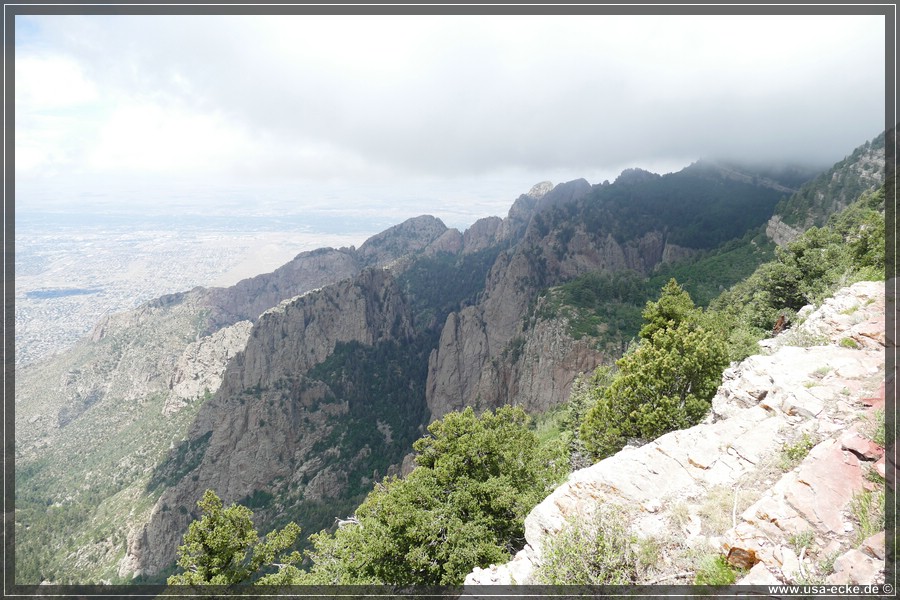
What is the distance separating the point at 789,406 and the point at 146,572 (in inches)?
5210

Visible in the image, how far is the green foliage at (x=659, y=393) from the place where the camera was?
1923 centimetres

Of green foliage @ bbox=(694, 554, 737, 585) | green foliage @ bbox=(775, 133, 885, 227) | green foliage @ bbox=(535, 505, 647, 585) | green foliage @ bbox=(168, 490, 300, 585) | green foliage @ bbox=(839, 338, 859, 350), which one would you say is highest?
green foliage @ bbox=(775, 133, 885, 227)

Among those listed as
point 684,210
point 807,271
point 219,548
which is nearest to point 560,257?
point 684,210

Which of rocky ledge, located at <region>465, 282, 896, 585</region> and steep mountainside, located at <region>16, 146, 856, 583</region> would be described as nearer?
rocky ledge, located at <region>465, 282, 896, 585</region>

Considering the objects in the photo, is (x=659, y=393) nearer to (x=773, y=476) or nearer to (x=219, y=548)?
(x=773, y=476)

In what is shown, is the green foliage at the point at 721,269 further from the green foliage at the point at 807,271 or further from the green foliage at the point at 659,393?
the green foliage at the point at 659,393

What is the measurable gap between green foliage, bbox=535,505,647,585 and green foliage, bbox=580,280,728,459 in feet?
32.0

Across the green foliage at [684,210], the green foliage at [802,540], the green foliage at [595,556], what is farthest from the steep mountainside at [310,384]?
the green foliage at [802,540]

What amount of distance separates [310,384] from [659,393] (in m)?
132

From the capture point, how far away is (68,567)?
96812 millimetres

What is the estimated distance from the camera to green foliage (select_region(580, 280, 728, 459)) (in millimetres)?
19234

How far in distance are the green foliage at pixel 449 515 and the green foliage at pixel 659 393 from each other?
12.5ft

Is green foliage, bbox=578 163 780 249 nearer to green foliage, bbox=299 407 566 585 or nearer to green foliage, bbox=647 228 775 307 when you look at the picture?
green foliage, bbox=647 228 775 307

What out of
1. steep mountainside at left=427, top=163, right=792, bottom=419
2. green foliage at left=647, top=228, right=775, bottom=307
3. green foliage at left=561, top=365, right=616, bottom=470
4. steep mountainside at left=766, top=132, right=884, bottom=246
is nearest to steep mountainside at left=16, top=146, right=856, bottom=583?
steep mountainside at left=427, top=163, right=792, bottom=419
